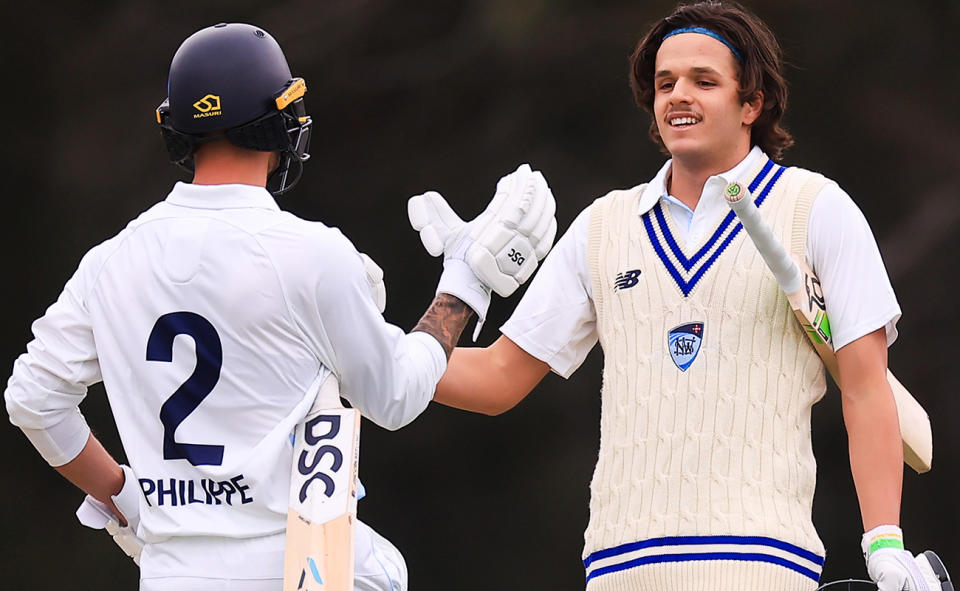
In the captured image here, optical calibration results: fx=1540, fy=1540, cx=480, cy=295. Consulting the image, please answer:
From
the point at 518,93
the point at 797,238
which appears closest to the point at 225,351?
the point at 797,238

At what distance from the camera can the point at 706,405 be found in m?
2.69

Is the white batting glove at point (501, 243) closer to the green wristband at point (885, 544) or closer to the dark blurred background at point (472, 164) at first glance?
the green wristband at point (885, 544)

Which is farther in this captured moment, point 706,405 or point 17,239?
point 17,239

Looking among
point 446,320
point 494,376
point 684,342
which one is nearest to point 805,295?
point 684,342

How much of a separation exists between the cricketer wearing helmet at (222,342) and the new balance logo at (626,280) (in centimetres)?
54

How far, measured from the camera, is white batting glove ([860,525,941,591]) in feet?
8.04

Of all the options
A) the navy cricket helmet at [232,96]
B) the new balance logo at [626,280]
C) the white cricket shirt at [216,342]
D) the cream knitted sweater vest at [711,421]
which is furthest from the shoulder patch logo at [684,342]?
the navy cricket helmet at [232,96]

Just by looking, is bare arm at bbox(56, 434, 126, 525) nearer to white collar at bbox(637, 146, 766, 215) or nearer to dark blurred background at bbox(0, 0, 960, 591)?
white collar at bbox(637, 146, 766, 215)

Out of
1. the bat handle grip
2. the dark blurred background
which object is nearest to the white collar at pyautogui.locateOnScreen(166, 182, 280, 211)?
the bat handle grip

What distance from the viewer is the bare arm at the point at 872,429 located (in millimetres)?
2584

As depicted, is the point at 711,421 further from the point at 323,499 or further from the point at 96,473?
the point at 96,473

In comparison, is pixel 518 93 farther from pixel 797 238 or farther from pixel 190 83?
pixel 190 83

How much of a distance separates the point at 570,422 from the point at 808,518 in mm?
2054

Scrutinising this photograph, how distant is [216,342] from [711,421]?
91 centimetres
